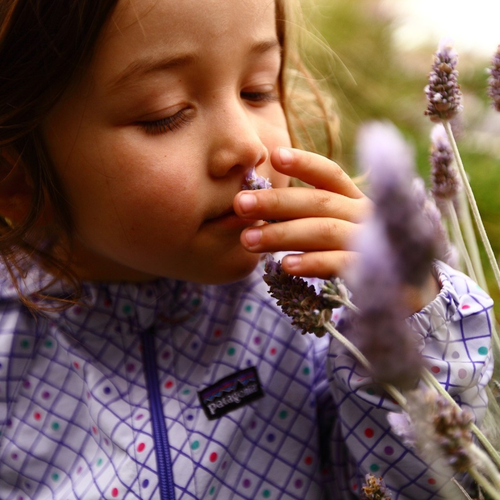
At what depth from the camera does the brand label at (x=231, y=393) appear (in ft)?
2.96

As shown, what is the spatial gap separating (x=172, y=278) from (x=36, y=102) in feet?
1.03

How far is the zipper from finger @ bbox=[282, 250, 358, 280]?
1.25 ft

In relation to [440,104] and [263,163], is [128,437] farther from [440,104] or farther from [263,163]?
[440,104]

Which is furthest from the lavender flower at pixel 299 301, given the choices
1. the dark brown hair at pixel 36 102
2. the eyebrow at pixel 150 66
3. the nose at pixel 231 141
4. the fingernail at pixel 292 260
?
the dark brown hair at pixel 36 102

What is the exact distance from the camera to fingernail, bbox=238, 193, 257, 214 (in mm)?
689

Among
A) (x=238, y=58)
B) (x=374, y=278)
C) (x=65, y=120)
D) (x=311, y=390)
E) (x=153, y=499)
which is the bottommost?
(x=153, y=499)

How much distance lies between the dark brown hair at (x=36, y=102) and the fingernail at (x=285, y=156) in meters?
0.26

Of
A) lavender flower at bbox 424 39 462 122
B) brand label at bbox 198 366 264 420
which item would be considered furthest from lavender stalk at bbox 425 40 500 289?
brand label at bbox 198 366 264 420

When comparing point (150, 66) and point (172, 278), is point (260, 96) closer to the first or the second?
point (150, 66)

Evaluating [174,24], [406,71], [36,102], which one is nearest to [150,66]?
[174,24]

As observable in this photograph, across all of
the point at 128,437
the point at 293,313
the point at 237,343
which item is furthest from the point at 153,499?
the point at 293,313

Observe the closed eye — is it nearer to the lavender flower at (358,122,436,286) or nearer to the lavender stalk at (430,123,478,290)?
the lavender stalk at (430,123,478,290)

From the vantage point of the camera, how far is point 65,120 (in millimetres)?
750

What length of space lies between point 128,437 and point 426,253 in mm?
710
